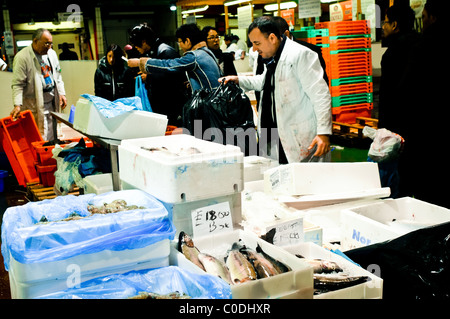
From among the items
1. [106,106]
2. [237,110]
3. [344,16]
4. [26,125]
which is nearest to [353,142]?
[344,16]

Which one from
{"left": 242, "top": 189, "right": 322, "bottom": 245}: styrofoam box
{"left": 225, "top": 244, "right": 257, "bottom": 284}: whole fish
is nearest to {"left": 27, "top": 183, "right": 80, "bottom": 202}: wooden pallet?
{"left": 242, "top": 189, "right": 322, "bottom": 245}: styrofoam box

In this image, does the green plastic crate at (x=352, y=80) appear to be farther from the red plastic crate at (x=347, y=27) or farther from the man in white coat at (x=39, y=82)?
the man in white coat at (x=39, y=82)

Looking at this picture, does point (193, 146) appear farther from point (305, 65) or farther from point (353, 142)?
point (353, 142)

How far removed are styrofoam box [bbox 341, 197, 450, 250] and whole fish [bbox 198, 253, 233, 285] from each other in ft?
3.38

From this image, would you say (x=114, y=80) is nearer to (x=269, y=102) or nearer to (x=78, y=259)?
(x=269, y=102)

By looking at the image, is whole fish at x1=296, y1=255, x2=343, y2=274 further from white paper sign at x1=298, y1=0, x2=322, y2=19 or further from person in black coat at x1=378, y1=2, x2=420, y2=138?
white paper sign at x1=298, y1=0, x2=322, y2=19

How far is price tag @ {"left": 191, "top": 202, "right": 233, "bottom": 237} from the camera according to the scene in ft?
7.29

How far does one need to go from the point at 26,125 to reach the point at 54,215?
4993 millimetres

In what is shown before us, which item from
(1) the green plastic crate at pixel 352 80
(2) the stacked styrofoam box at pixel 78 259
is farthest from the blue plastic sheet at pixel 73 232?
(1) the green plastic crate at pixel 352 80

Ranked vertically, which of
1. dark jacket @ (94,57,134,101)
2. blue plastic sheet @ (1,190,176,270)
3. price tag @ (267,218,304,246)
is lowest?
price tag @ (267,218,304,246)

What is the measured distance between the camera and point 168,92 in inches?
221

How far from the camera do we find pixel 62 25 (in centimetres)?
1822

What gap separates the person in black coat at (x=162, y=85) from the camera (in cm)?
551

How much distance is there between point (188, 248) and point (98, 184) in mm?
1487
